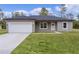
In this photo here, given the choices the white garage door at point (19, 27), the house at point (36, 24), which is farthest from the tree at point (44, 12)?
the white garage door at point (19, 27)

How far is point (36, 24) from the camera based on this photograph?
16.1 metres

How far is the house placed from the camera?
43.3 ft

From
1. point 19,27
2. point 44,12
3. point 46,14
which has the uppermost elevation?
point 44,12

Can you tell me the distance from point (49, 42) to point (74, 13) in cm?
247

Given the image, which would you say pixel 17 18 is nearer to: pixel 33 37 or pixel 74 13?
pixel 33 37

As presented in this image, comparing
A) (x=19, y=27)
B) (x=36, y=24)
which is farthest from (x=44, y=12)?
(x=36, y=24)

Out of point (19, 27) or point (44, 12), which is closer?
point (19, 27)

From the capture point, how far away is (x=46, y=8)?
13195 millimetres

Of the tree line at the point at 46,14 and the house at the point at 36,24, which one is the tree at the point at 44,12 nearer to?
the tree line at the point at 46,14

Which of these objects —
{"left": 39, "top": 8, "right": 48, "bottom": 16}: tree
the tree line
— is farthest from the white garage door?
{"left": 39, "top": 8, "right": 48, "bottom": 16}: tree

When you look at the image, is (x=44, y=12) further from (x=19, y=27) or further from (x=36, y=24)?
(x=36, y=24)

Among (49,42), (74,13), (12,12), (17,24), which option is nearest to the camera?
(49,42)

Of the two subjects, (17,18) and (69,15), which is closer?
(69,15)
